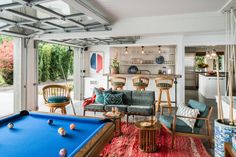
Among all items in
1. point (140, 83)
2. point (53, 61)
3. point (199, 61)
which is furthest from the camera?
point (199, 61)

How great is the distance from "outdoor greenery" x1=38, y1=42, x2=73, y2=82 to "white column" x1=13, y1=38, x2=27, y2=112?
4657 mm

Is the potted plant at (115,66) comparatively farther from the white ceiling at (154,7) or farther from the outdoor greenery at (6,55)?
the outdoor greenery at (6,55)

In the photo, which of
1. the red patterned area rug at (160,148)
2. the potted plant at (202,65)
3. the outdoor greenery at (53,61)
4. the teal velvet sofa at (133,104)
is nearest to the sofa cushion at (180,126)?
the red patterned area rug at (160,148)

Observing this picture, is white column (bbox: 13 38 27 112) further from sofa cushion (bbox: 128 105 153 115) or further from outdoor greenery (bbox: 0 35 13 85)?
outdoor greenery (bbox: 0 35 13 85)

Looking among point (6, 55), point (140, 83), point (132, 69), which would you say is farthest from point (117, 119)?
point (6, 55)

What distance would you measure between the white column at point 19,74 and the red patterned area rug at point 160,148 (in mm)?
3460

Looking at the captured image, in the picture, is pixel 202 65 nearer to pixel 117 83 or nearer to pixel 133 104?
pixel 117 83

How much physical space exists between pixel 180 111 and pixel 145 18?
246 centimetres

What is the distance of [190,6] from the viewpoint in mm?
3842

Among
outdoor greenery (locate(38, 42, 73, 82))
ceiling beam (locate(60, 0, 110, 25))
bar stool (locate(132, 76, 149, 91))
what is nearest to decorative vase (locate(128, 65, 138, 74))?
bar stool (locate(132, 76, 149, 91))

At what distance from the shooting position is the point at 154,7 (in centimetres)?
388

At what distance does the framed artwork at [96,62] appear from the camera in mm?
8930

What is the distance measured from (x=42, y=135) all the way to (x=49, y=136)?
85mm

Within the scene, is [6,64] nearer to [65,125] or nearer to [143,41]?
[143,41]
